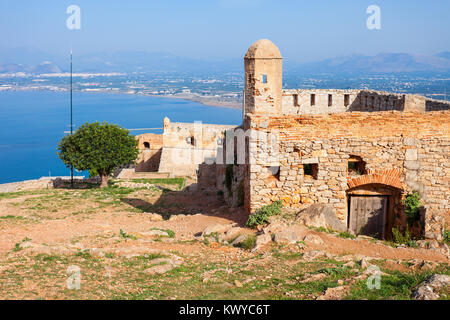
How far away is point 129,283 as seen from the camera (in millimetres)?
7965

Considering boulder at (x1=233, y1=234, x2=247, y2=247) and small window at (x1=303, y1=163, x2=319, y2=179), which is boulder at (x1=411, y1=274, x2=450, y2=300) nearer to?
boulder at (x1=233, y1=234, x2=247, y2=247)

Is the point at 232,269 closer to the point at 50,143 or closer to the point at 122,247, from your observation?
the point at 122,247

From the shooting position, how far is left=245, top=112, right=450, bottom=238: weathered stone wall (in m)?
11.8

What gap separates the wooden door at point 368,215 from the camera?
41.1ft

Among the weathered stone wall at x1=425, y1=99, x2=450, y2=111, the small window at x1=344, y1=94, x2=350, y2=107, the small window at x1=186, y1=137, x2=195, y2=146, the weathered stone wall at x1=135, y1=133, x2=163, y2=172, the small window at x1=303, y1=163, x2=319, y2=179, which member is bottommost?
the weathered stone wall at x1=135, y1=133, x2=163, y2=172

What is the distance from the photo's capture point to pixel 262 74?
54.2 ft

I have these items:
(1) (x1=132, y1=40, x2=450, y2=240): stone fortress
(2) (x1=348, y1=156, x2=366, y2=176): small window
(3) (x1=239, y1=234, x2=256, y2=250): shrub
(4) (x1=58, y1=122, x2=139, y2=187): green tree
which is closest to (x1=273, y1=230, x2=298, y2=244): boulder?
(3) (x1=239, y1=234, x2=256, y2=250): shrub

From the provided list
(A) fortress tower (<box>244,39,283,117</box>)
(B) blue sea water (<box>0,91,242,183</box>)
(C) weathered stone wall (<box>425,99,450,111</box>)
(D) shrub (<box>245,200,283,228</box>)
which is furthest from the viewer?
(B) blue sea water (<box>0,91,242,183</box>)

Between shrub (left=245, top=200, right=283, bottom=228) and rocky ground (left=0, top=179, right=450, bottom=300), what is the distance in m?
0.20

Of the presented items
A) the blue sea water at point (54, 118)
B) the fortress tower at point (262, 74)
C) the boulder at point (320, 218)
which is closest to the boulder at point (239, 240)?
the boulder at point (320, 218)

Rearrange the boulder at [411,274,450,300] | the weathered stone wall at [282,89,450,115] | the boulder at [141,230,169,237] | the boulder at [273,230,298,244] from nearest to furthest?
the boulder at [411,274,450,300], the boulder at [273,230,298,244], the boulder at [141,230,169,237], the weathered stone wall at [282,89,450,115]

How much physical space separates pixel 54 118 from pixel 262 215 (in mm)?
128943

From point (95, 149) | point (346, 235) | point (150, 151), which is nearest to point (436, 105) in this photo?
point (346, 235)

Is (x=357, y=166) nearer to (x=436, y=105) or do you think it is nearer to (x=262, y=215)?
(x=262, y=215)
